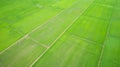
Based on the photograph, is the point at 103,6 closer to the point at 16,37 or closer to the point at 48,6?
the point at 48,6

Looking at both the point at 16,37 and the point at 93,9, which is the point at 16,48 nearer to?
the point at 16,37

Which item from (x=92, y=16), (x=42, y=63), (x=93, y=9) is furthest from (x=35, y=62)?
(x=93, y=9)

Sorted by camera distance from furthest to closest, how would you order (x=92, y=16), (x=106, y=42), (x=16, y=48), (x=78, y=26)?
(x=92, y=16), (x=78, y=26), (x=106, y=42), (x=16, y=48)

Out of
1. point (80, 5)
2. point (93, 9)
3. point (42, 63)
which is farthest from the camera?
point (80, 5)

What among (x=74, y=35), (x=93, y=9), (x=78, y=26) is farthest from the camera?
(x=93, y=9)

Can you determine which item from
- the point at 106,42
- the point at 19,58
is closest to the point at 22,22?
the point at 19,58

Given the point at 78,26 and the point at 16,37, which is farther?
the point at 78,26
